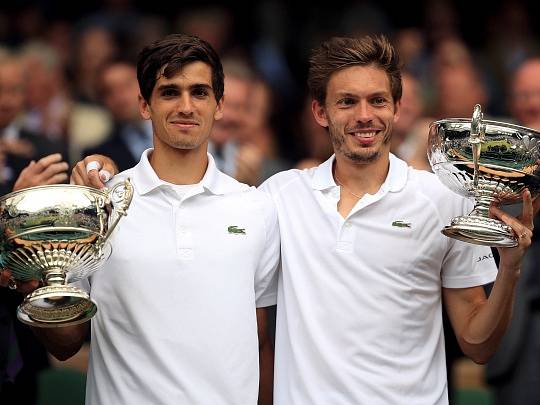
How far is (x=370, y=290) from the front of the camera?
414 cm

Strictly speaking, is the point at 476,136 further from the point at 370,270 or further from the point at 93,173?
the point at 93,173

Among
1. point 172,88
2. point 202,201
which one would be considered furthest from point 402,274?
point 172,88

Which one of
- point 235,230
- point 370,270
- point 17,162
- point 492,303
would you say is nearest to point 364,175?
point 370,270

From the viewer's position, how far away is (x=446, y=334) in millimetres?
4957

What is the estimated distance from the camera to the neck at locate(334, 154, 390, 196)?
4.31 metres

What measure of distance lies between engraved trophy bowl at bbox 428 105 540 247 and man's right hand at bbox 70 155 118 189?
105cm

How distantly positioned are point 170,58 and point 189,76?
80 mm

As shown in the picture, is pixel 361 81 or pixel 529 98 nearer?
pixel 361 81

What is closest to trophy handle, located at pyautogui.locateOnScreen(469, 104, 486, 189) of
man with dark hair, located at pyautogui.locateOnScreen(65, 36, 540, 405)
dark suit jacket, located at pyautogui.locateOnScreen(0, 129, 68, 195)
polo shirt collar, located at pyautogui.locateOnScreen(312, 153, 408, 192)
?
man with dark hair, located at pyautogui.locateOnScreen(65, 36, 540, 405)

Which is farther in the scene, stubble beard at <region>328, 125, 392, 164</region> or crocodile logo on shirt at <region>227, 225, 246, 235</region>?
stubble beard at <region>328, 125, 392, 164</region>

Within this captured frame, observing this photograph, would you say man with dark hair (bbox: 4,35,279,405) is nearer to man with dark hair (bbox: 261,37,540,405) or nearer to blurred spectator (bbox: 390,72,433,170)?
man with dark hair (bbox: 261,37,540,405)

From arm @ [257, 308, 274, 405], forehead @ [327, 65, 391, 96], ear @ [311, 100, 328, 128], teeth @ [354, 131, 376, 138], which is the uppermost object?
forehead @ [327, 65, 391, 96]

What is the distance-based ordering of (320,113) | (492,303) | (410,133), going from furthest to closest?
(410,133) < (320,113) < (492,303)

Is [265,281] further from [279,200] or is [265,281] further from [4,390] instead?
[4,390]
